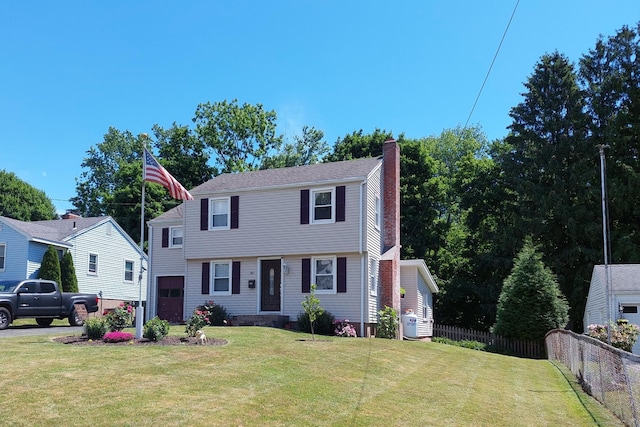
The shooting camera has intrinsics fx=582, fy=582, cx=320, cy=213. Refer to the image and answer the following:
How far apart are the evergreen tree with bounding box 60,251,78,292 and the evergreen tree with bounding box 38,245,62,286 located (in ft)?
2.48

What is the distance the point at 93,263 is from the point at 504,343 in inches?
917

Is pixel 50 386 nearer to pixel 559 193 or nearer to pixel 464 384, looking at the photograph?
pixel 464 384

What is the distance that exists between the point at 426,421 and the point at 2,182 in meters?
59.1

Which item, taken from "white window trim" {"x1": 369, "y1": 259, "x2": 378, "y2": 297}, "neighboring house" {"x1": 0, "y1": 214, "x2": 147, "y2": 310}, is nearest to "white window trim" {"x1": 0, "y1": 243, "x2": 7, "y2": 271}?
"neighboring house" {"x1": 0, "y1": 214, "x2": 147, "y2": 310}

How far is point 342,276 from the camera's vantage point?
22875 millimetres

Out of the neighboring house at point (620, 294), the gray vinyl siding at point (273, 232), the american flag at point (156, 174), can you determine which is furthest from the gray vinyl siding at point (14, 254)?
the neighboring house at point (620, 294)

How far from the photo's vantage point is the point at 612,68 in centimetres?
3838

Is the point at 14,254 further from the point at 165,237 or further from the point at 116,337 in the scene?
the point at 116,337

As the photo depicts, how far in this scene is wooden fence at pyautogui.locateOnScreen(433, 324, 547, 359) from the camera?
2630 cm

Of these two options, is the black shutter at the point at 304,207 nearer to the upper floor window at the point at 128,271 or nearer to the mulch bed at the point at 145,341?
the mulch bed at the point at 145,341

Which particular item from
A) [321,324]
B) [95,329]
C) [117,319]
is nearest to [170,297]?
[321,324]

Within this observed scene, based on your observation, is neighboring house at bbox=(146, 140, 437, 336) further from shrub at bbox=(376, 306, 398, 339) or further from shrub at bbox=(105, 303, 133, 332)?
shrub at bbox=(105, 303, 133, 332)

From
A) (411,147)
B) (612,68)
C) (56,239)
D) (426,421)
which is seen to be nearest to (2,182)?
(56,239)

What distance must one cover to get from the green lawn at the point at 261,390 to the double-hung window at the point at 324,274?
26.5 feet
